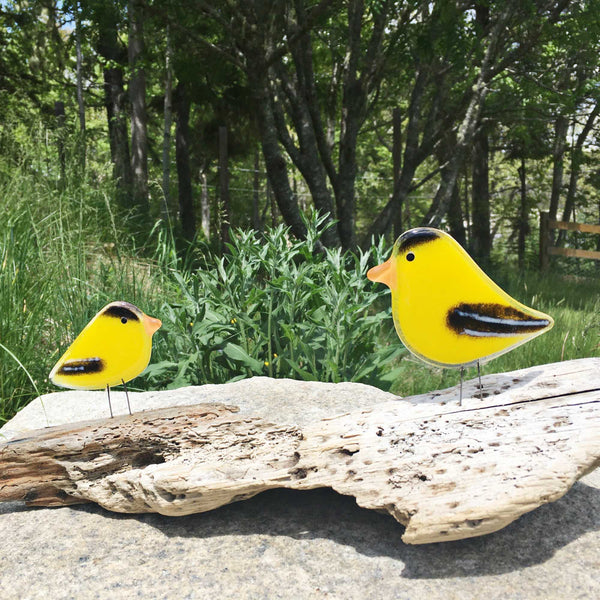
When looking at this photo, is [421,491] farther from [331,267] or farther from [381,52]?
[381,52]

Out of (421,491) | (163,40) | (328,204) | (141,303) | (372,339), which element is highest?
(163,40)

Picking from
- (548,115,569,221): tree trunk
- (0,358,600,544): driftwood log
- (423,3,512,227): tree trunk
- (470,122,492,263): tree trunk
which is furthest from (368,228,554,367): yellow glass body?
(548,115,569,221): tree trunk

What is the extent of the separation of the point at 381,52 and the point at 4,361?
846cm

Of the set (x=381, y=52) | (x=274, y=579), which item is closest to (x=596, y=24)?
(x=381, y=52)

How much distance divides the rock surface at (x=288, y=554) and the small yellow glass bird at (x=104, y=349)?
0.54m

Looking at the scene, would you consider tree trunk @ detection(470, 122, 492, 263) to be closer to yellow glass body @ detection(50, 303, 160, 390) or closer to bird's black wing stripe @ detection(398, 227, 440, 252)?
bird's black wing stripe @ detection(398, 227, 440, 252)

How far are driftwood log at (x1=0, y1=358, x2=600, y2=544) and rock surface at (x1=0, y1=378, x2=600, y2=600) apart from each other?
13 cm

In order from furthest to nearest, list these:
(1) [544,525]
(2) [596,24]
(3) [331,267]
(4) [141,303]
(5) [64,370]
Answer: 1. (2) [596,24]
2. (4) [141,303]
3. (3) [331,267]
4. (5) [64,370]
5. (1) [544,525]

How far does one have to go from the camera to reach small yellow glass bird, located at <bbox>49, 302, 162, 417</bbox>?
8.09ft

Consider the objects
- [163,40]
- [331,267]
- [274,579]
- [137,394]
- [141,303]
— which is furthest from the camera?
[163,40]

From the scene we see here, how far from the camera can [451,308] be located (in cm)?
218

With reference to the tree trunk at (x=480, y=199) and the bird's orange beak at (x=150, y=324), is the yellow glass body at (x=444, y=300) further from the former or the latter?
the tree trunk at (x=480, y=199)

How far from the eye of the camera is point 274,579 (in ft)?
6.06

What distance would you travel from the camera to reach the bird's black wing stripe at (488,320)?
7.03 feet
